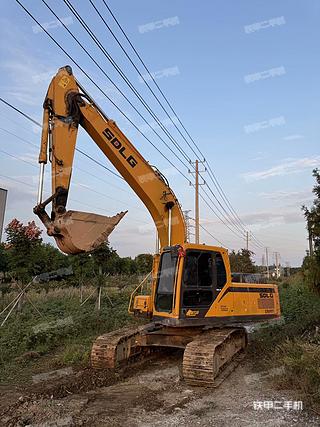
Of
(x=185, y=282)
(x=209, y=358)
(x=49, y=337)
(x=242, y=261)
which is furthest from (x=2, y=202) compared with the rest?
(x=242, y=261)

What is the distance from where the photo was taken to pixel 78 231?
6.23 metres

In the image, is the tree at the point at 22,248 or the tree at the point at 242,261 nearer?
the tree at the point at 22,248

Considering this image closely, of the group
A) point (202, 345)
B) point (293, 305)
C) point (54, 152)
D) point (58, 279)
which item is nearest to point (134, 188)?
point (54, 152)

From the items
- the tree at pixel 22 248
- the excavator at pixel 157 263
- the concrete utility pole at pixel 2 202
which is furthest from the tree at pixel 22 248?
the concrete utility pole at pixel 2 202

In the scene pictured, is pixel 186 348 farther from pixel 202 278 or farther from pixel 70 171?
pixel 70 171

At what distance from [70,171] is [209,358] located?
3956mm

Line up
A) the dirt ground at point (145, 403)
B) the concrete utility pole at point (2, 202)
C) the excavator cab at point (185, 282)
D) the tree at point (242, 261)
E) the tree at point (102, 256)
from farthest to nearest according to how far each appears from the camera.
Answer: the tree at point (242, 261)
the tree at point (102, 256)
the excavator cab at point (185, 282)
the dirt ground at point (145, 403)
the concrete utility pole at point (2, 202)

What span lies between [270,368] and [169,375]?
1.93 m

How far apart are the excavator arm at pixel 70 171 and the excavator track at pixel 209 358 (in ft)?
7.02

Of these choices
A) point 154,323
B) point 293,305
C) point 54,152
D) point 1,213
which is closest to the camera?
point 1,213

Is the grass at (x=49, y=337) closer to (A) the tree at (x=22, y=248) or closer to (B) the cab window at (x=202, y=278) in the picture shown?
(A) the tree at (x=22, y=248)

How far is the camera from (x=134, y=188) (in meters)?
8.37

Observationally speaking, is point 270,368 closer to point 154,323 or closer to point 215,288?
point 215,288

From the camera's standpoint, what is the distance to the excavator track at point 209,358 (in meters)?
6.50
